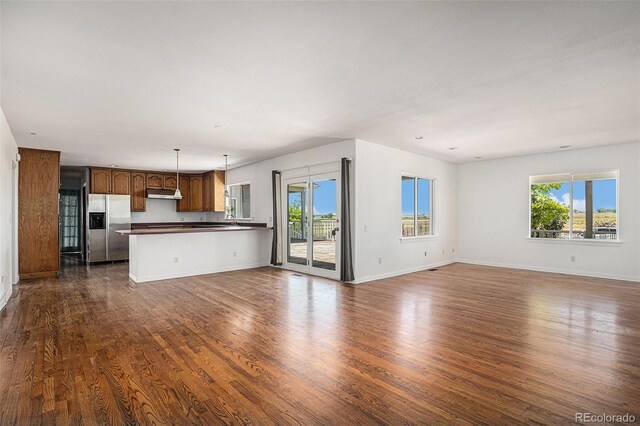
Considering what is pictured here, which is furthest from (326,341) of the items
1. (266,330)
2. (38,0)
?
(38,0)

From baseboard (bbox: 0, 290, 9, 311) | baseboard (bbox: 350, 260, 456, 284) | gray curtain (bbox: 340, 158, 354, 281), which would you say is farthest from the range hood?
baseboard (bbox: 350, 260, 456, 284)

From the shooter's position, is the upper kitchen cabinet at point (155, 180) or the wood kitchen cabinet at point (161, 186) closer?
the wood kitchen cabinet at point (161, 186)

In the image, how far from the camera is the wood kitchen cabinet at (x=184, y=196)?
10281 millimetres

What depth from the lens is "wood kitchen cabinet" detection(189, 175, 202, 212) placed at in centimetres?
1039

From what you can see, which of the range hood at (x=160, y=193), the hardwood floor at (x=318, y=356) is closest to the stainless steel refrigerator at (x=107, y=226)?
the range hood at (x=160, y=193)

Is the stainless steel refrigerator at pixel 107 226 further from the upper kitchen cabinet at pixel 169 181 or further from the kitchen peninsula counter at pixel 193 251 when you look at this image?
the kitchen peninsula counter at pixel 193 251

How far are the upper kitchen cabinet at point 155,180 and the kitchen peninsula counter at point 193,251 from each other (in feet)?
11.3

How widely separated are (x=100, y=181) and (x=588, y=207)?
11.6 m

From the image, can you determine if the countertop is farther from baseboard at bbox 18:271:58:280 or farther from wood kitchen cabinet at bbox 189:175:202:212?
baseboard at bbox 18:271:58:280

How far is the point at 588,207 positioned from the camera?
666 cm

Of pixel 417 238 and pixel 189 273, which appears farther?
pixel 417 238

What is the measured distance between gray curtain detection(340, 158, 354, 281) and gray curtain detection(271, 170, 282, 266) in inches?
77.5

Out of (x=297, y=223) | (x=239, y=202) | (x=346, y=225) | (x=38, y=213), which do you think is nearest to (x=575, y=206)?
(x=346, y=225)

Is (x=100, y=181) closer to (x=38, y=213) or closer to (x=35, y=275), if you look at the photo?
(x=38, y=213)
